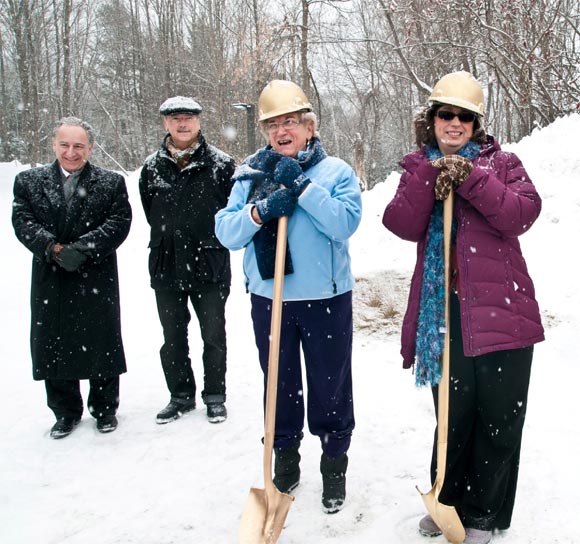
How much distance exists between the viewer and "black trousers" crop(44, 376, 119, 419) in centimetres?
368

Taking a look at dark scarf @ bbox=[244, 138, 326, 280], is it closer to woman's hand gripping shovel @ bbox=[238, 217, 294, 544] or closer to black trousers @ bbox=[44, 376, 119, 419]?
woman's hand gripping shovel @ bbox=[238, 217, 294, 544]

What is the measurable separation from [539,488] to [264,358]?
155 cm

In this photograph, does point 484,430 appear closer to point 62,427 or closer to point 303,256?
point 303,256

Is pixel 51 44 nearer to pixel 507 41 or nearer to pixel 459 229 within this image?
pixel 507 41

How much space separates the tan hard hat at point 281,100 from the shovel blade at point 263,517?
1710 millimetres

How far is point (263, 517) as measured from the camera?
2.43 metres

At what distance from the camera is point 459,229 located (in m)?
2.27

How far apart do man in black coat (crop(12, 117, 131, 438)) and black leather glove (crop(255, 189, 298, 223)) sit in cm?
151

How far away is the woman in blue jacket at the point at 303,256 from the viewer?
251cm

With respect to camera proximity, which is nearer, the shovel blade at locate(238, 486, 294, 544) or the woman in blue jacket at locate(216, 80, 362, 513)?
the shovel blade at locate(238, 486, 294, 544)

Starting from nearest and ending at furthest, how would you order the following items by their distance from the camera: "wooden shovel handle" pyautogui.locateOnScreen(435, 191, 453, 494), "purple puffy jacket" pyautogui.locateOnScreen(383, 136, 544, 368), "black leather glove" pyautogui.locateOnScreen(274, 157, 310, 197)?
"purple puffy jacket" pyautogui.locateOnScreen(383, 136, 544, 368) < "wooden shovel handle" pyautogui.locateOnScreen(435, 191, 453, 494) < "black leather glove" pyautogui.locateOnScreen(274, 157, 310, 197)

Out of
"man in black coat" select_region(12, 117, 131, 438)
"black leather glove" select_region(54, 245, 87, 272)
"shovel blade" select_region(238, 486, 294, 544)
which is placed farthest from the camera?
"man in black coat" select_region(12, 117, 131, 438)

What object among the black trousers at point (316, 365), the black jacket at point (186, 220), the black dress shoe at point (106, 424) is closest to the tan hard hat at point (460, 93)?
the black trousers at point (316, 365)

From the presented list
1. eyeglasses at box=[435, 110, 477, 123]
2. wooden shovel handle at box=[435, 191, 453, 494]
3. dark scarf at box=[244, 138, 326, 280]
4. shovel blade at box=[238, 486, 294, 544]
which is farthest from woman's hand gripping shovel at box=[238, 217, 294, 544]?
eyeglasses at box=[435, 110, 477, 123]
